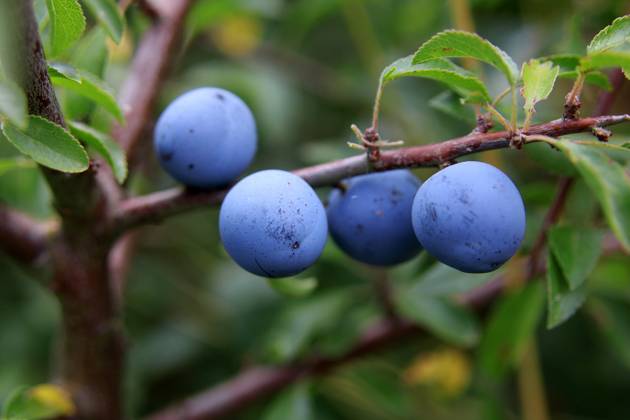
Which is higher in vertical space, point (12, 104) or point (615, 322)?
point (12, 104)

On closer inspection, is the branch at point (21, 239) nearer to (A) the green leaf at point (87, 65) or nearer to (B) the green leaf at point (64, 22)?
(A) the green leaf at point (87, 65)

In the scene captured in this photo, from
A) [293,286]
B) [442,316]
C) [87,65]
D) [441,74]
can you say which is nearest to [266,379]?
[442,316]

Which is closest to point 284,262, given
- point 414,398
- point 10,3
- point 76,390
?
point 10,3

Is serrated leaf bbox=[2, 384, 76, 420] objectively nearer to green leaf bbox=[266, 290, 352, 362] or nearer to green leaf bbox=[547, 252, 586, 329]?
green leaf bbox=[266, 290, 352, 362]

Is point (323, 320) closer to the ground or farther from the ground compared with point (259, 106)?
closer to the ground

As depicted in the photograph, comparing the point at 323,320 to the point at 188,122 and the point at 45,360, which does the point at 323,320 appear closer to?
the point at 188,122

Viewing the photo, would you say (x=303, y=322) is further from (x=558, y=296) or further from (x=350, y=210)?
(x=558, y=296)

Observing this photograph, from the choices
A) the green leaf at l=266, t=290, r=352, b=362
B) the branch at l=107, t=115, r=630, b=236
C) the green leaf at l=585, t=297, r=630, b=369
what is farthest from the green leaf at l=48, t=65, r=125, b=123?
the green leaf at l=585, t=297, r=630, b=369
